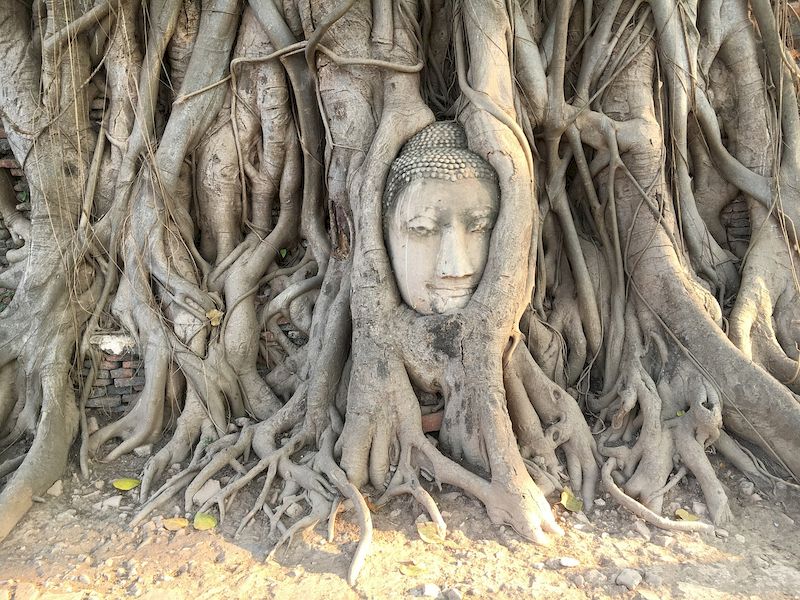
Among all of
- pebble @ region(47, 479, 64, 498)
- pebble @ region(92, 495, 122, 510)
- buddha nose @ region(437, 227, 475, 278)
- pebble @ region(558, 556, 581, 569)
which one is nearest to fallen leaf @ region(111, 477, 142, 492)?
pebble @ region(92, 495, 122, 510)

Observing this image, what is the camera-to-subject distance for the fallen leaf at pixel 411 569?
190cm

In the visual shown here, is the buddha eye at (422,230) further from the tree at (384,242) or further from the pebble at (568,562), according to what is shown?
the pebble at (568,562)

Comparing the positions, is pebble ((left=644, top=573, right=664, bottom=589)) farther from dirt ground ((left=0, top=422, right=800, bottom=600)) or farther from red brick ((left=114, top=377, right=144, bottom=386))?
red brick ((left=114, top=377, right=144, bottom=386))

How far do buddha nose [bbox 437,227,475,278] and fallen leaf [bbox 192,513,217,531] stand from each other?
151 cm

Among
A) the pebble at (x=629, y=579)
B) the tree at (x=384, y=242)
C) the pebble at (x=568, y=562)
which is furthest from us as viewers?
the tree at (x=384, y=242)

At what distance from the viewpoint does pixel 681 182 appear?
3.18m

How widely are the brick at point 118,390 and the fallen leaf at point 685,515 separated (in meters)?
3.02

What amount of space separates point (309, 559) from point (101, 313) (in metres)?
2.10

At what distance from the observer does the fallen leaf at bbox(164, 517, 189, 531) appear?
2225mm

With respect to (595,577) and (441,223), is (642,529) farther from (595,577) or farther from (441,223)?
(441,223)

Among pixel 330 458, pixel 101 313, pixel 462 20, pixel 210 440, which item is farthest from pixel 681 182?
pixel 101 313

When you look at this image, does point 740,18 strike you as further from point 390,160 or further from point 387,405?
point 387,405

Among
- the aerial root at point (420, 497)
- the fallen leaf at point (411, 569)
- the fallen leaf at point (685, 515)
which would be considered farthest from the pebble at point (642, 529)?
the fallen leaf at point (411, 569)

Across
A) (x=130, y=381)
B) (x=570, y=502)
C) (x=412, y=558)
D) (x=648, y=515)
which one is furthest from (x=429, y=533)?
(x=130, y=381)
